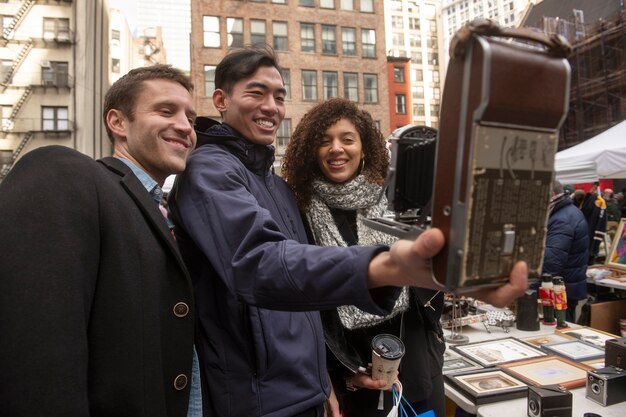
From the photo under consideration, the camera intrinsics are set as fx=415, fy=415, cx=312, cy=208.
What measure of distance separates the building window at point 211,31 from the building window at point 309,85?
5.18m

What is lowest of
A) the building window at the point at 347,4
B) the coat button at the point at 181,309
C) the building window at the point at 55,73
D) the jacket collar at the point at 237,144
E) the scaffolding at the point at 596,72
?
the coat button at the point at 181,309

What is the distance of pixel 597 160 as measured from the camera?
22.3 feet

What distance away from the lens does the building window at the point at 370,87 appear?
25.7 meters

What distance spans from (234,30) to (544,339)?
2427cm

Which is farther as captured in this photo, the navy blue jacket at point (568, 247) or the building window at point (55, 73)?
the building window at point (55, 73)

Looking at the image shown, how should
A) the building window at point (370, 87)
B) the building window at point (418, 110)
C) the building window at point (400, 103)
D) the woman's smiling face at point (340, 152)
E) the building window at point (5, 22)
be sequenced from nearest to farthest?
the woman's smiling face at point (340, 152) < the building window at point (5, 22) < the building window at point (370, 87) < the building window at point (400, 103) < the building window at point (418, 110)

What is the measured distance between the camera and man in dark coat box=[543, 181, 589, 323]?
4438 millimetres

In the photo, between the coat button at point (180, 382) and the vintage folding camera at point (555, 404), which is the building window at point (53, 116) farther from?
the vintage folding camera at point (555, 404)

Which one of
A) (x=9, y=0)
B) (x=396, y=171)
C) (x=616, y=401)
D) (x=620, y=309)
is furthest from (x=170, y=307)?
(x=9, y=0)

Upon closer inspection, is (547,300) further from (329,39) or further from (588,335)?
(329,39)

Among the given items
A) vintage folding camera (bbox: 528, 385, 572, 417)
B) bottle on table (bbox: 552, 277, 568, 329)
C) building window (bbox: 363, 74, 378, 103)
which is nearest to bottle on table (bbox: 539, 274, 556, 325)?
bottle on table (bbox: 552, 277, 568, 329)

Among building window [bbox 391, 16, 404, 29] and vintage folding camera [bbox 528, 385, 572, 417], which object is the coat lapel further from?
building window [bbox 391, 16, 404, 29]

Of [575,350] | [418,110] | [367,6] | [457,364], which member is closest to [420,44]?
[418,110]

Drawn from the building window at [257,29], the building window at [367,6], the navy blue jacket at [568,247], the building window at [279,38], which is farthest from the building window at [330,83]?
the navy blue jacket at [568,247]
